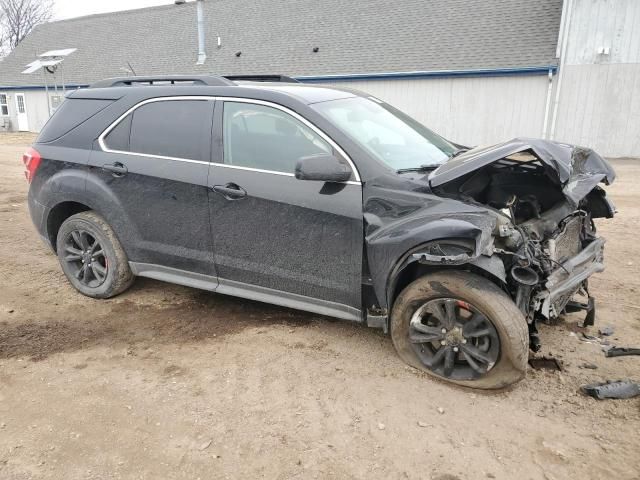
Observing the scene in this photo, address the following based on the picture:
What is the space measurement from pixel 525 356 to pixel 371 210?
4.24 feet

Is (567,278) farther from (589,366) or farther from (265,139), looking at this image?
(265,139)

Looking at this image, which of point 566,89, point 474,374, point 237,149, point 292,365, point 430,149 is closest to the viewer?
point 474,374

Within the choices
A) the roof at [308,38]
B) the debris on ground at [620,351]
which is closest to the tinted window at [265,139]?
the debris on ground at [620,351]

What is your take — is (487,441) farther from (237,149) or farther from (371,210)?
(237,149)

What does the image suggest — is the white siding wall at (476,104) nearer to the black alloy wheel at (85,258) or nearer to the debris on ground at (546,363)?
Answer: the black alloy wheel at (85,258)

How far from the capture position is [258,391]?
3262mm

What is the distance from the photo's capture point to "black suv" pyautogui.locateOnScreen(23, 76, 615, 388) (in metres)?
3.20

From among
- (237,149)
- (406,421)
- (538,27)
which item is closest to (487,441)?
(406,421)

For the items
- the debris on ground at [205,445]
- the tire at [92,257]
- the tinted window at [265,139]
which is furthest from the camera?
the tire at [92,257]

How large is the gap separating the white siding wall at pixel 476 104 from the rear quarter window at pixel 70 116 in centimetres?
1224

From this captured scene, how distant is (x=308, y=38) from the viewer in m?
22.2

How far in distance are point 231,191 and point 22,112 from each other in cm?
3182

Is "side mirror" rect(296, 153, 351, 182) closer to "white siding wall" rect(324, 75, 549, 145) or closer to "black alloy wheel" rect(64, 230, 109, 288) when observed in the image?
"black alloy wheel" rect(64, 230, 109, 288)

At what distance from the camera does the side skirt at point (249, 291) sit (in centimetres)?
361
